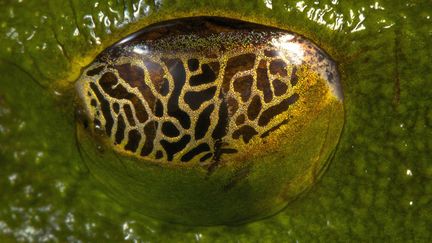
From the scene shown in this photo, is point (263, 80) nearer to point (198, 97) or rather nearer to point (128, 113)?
point (198, 97)

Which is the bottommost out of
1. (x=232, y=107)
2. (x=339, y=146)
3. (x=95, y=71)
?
(x=339, y=146)

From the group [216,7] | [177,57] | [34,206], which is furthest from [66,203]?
[216,7]

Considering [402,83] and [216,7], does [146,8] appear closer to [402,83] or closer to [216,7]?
[216,7]

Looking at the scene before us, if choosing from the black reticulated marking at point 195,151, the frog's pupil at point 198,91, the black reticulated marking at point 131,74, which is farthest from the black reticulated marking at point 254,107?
the black reticulated marking at point 131,74

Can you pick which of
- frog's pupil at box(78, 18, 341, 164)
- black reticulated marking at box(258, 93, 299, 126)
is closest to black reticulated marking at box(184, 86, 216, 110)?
frog's pupil at box(78, 18, 341, 164)

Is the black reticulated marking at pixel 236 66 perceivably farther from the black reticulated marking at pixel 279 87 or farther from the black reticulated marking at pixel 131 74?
the black reticulated marking at pixel 131 74

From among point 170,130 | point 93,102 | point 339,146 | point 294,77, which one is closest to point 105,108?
point 93,102
